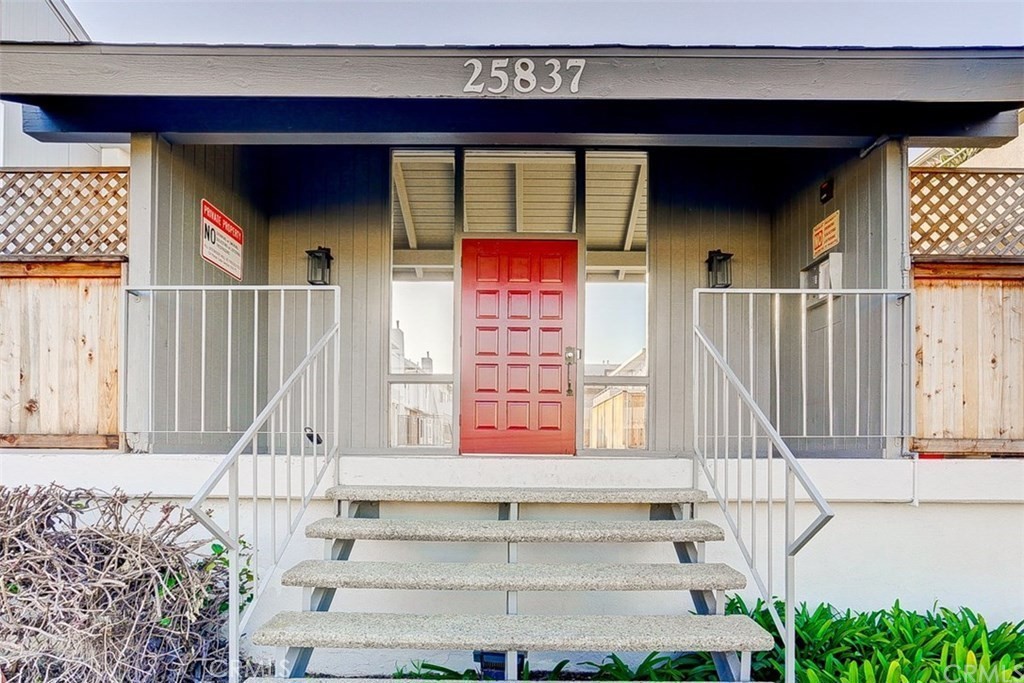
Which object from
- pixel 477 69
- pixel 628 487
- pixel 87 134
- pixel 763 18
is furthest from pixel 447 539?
pixel 763 18

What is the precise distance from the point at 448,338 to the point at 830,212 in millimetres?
2840

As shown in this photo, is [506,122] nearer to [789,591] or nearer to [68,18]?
[789,591]

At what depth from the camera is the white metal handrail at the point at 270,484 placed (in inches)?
91.0

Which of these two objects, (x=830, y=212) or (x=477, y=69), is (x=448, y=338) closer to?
(x=477, y=69)

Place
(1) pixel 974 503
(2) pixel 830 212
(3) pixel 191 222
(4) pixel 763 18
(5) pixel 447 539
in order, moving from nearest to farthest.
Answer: (5) pixel 447 539 → (1) pixel 974 503 → (3) pixel 191 222 → (2) pixel 830 212 → (4) pixel 763 18

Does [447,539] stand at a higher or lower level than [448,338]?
lower

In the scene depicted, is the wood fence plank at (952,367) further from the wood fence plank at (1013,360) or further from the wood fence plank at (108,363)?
the wood fence plank at (108,363)

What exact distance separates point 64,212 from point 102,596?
226cm

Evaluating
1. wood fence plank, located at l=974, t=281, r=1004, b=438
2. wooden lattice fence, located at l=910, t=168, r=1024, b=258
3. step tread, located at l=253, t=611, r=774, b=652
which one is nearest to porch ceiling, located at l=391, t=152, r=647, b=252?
wooden lattice fence, located at l=910, t=168, r=1024, b=258

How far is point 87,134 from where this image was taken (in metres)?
3.73

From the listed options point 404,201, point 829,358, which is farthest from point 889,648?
point 404,201

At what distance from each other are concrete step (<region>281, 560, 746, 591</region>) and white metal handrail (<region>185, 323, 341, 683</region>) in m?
0.22

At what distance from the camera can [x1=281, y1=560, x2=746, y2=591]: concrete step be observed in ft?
8.48

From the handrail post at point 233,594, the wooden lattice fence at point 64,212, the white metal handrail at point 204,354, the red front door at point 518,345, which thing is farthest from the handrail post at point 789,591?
the wooden lattice fence at point 64,212
